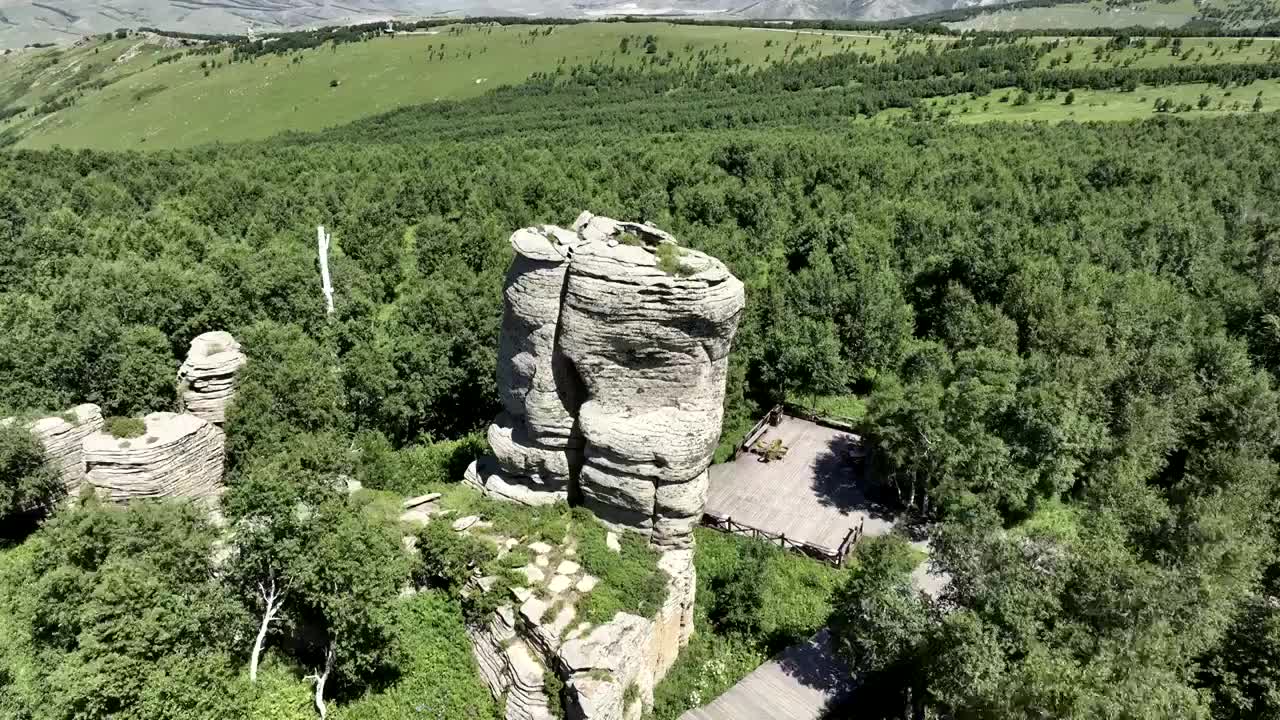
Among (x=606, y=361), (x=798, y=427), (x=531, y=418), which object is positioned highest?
(x=606, y=361)

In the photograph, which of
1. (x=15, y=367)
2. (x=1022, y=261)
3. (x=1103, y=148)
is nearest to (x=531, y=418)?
(x=15, y=367)

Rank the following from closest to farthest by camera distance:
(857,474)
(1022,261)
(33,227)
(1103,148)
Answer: (857,474) < (1022,261) < (33,227) < (1103,148)

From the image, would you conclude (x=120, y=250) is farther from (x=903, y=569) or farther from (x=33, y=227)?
(x=903, y=569)

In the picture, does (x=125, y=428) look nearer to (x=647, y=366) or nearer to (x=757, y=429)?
(x=647, y=366)

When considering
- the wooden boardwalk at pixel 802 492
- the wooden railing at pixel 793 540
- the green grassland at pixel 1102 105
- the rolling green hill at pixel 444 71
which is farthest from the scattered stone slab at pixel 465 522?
the rolling green hill at pixel 444 71

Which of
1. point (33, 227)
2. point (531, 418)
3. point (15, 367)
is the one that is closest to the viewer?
point (531, 418)

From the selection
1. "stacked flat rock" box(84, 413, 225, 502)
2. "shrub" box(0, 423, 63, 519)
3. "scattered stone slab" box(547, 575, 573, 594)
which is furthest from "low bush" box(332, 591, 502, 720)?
"shrub" box(0, 423, 63, 519)

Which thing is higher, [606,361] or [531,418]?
[606,361]
